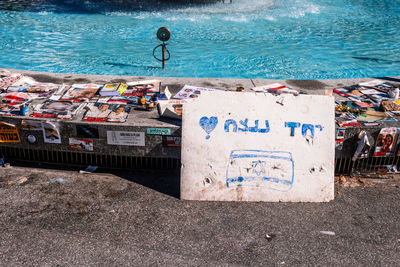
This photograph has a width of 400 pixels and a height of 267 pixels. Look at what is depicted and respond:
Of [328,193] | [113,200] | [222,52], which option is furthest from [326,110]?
[222,52]

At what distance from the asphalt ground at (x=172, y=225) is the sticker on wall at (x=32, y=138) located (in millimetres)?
355

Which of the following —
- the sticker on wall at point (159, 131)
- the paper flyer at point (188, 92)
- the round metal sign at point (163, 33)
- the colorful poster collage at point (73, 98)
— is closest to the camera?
the sticker on wall at point (159, 131)

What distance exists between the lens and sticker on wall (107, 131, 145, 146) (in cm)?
405

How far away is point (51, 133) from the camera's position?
13.6 feet

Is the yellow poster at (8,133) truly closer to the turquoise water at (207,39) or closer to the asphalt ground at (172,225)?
the asphalt ground at (172,225)

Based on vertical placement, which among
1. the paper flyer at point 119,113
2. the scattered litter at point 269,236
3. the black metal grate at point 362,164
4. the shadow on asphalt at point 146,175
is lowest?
the scattered litter at point 269,236

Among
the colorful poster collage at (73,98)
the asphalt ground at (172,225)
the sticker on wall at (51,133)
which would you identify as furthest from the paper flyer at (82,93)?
the asphalt ground at (172,225)

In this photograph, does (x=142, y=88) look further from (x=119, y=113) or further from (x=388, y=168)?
(x=388, y=168)

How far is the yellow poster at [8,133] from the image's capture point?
4180mm

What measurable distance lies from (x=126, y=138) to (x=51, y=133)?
86 centimetres

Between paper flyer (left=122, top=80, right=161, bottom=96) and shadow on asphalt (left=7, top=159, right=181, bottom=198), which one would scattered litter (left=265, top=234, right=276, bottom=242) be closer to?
shadow on asphalt (left=7, top=159, right=181, bottom=198)

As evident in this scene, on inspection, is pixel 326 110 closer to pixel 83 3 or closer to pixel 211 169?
pixel 211 169

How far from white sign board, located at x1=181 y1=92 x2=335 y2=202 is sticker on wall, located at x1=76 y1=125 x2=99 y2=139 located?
1043 mm

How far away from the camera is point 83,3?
44.8 ft
